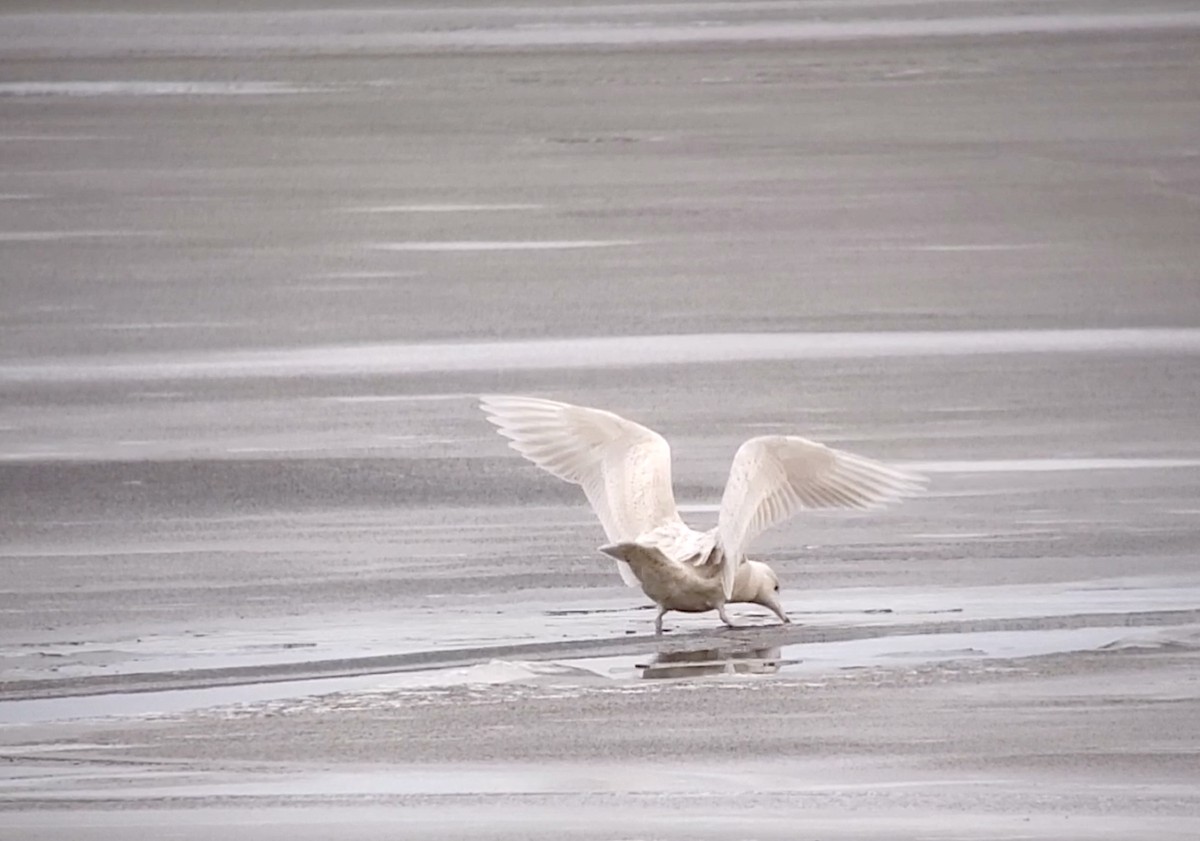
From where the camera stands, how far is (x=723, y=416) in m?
13.9

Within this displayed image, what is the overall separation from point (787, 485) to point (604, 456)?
854 mm

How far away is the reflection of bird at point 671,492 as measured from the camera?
34.5ft

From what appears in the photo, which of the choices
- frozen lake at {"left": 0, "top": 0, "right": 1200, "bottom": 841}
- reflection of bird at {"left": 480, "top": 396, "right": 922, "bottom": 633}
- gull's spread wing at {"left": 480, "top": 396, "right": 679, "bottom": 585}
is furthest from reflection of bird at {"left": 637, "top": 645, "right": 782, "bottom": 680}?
gull's spread wing at {"left": 480, "top": 396, "right": 679, "bottom": 585}

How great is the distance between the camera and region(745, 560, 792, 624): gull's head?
10.6m

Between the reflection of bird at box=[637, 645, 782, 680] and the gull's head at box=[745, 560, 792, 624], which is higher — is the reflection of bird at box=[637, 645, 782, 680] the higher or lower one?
the lower one

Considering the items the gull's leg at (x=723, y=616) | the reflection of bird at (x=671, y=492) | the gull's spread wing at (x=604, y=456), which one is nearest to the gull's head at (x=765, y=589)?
the reflection of bird at (x=671, y=492)

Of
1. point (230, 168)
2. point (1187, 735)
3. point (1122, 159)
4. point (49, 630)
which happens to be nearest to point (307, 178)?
point (230, 168)

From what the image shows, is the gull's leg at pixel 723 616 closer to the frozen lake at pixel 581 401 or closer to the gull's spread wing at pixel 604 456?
the frozen lake at pixel 581 401

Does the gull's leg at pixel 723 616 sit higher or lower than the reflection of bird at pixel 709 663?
higher

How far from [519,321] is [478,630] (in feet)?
19.6

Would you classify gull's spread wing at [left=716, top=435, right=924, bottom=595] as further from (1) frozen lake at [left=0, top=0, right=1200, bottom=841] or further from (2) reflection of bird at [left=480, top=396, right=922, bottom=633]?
(1) frozen lake at [left=0, top=0, right=1200, bottom=841]

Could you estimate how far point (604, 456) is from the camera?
11414 mm

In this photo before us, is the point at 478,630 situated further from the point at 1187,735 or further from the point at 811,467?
the point at 1187,735

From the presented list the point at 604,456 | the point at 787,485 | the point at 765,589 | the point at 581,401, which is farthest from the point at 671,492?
the point at 581,401
